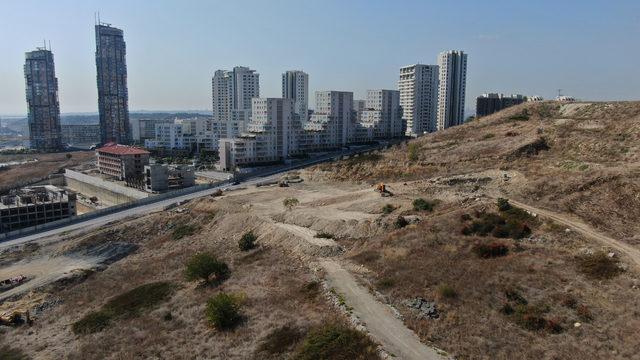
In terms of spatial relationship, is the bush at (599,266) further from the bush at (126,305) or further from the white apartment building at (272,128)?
the white apartment building at (272,128)

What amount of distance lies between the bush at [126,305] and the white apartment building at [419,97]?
425 feet

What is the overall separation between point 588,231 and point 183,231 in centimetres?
4300

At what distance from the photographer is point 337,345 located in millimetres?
24094

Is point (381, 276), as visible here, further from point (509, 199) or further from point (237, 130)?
point (237, 130)

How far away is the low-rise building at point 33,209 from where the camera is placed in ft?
258

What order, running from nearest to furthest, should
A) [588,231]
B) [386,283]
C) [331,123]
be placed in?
1. [386,283]
2. [588,231]
3. [331,123]

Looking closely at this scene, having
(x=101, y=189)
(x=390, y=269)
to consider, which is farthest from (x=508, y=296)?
(x=101, y=189)

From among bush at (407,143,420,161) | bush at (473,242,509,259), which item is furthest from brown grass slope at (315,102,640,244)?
bush at (473,242,509,259)

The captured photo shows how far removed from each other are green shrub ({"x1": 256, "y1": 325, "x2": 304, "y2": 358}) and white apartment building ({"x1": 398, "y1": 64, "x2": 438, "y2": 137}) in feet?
454

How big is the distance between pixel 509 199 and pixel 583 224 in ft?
29.4

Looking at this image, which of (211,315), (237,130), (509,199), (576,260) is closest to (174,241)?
(211,315)

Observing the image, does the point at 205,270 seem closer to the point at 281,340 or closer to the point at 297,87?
the point at 281,340

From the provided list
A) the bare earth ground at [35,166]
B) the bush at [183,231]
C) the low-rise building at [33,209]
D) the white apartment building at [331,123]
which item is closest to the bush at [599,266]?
the bush at [183,231]

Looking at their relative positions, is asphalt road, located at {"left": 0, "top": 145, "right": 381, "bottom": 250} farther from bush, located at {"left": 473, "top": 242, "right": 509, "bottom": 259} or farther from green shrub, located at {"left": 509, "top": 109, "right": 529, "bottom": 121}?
bush, located at {"left": 473, "top": 242, "right": 509, "bottom": 259}
